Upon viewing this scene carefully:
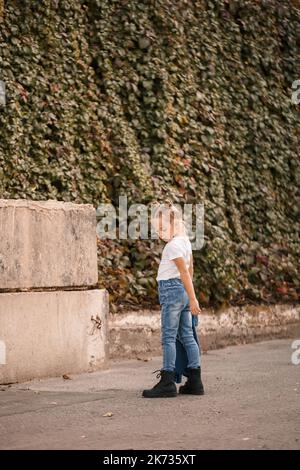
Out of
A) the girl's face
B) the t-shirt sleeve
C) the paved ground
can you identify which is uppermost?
the girl's face

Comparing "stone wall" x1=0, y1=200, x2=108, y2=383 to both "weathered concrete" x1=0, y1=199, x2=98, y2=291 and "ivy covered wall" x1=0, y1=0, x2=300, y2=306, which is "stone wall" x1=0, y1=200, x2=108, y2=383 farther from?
"ivy covered wall" x1=0, y1=0, x2=300, y2=306

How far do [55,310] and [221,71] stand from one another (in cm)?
532

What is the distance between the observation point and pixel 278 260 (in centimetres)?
1224

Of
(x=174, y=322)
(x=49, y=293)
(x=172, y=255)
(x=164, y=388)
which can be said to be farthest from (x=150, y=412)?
(x=49, y=293)

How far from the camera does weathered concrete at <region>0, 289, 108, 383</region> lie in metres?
8.08

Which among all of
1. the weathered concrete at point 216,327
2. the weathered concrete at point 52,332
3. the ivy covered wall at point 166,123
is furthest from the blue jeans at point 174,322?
the ivy covered wall at point 166,123

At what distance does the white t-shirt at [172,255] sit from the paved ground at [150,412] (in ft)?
3.11

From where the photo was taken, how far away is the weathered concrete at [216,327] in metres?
9.70

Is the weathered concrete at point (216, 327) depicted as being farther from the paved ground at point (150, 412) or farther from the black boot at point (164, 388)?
the black boot at point (164, 388)

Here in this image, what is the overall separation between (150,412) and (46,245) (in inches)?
91.5

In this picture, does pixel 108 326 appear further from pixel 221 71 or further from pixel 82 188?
pixel 221 71

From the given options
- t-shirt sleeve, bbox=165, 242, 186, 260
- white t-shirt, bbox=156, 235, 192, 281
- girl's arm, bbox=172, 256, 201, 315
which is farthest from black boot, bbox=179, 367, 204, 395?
t-shirt sleeve, bbox=165, 242, 186, 260

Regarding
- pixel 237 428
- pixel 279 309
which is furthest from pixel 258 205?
pixel 237 428

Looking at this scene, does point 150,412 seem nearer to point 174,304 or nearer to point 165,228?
point 174,304
